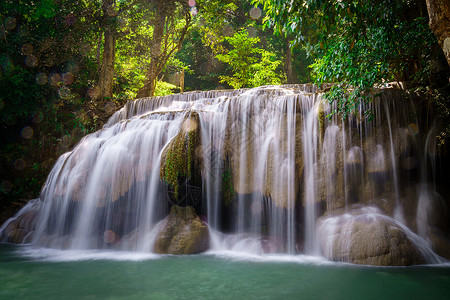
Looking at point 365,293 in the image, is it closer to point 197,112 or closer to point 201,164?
point 201,164

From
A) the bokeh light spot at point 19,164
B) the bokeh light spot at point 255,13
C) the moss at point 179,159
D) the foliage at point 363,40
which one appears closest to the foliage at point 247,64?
the bokeh light spot at point 255,13

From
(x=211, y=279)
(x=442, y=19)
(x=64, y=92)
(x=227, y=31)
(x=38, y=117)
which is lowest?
(x=211, y=279)

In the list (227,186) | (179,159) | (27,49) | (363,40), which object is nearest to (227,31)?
(27,49)

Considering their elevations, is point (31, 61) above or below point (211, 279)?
above

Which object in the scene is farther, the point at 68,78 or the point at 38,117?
the point at 68,78

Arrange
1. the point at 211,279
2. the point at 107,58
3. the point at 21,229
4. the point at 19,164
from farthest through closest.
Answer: the point at 107,58 < the point at 19,164 < the point at 21,229 < the point at 211,279

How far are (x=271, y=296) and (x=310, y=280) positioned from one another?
100cm

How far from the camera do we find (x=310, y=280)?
479 centimetres

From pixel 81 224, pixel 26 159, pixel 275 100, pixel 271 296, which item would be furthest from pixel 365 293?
pixel 26 159

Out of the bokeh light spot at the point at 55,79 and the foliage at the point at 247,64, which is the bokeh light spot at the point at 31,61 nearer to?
the bokeh light spot at the point at 55,79

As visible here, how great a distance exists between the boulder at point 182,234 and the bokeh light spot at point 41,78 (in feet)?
29.5

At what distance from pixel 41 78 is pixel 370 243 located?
13.3m

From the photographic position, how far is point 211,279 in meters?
4.85

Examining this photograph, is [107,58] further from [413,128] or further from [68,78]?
[413,128]
